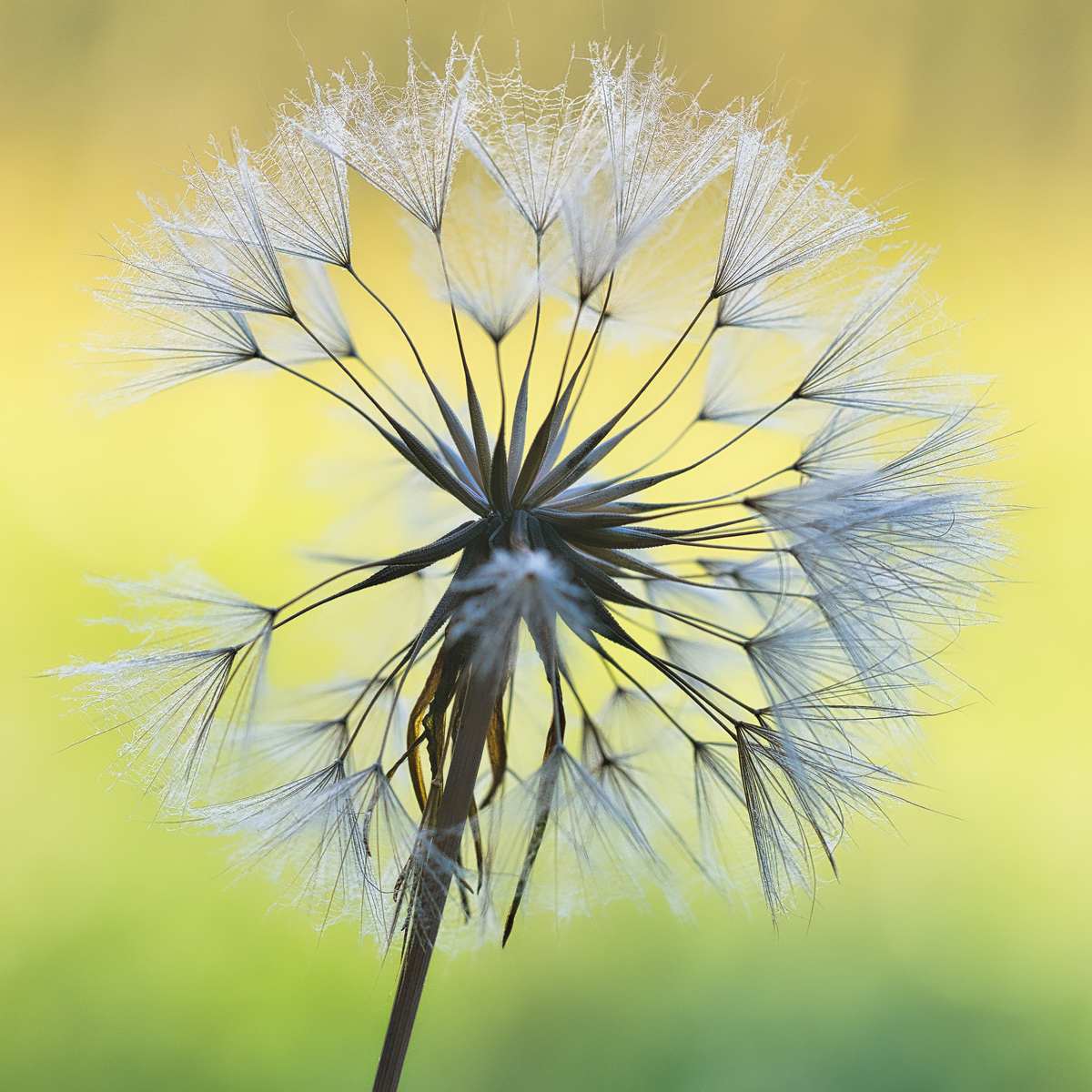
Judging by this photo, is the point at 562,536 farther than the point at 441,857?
Yes

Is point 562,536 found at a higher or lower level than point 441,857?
higher

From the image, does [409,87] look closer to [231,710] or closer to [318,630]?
[231,710]

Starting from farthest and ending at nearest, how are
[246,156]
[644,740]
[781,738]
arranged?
1. [644,740]
2. [246,156]
3. [781,738]

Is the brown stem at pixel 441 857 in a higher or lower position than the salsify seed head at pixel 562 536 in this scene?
lower

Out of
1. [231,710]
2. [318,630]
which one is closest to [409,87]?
[231,710]

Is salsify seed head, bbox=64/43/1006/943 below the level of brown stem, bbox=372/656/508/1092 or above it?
above
